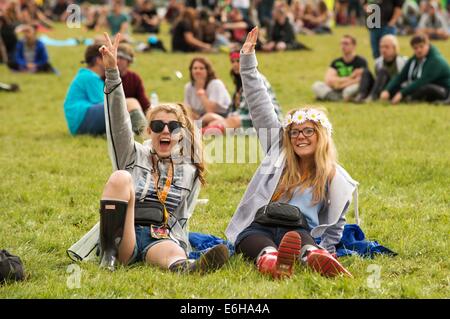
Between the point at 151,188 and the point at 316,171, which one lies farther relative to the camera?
the point at 316,171

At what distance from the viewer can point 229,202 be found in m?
7.68

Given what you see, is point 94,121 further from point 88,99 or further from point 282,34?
point 282,34

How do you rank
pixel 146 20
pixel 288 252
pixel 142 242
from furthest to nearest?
pixel 146 20 → pixel 142 242 → pixel 288 252

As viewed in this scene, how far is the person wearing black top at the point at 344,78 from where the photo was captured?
46.0 ft

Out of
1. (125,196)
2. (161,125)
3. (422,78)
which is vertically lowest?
(422,78)

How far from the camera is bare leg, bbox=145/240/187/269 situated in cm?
534

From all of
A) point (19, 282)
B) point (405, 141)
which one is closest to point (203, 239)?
point (19, 282)

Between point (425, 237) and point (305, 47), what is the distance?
15.4 meters

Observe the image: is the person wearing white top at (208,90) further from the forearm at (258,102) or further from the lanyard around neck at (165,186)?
the lanyard around neck at (165,186)

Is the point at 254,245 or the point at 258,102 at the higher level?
the point at 258,102

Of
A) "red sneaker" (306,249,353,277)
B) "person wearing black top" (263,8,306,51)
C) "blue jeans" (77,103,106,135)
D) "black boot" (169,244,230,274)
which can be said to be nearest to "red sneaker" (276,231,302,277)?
"red sneaker" (306,249,353,277)

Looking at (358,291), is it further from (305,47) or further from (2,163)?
(305,47)

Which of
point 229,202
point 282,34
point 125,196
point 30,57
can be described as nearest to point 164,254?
point 125,196

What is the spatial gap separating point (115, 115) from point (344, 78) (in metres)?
8.97
